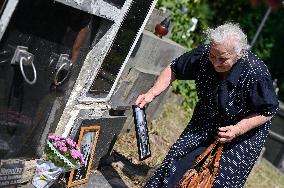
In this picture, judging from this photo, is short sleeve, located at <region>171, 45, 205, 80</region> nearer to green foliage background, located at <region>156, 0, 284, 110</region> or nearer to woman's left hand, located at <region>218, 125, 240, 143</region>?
woman's left hand, located at <region>218, 125, 240, 143</region>

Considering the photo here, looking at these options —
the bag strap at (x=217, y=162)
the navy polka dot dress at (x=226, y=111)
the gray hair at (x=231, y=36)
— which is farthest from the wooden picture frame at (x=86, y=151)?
the gray hair at (x=231, y=36)

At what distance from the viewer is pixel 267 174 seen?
892cm

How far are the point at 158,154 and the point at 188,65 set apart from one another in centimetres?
274

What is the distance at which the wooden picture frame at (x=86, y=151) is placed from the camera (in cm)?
462

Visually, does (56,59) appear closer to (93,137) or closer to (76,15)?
(76,15)

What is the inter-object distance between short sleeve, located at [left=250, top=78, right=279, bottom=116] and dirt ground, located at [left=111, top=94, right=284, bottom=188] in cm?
219

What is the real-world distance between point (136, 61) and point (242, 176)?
2471 millimetres

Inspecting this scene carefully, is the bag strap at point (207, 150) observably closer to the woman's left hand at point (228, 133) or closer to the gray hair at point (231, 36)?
the woman's left hand at point (228, 133)

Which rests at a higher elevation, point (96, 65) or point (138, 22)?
point (138, 22)

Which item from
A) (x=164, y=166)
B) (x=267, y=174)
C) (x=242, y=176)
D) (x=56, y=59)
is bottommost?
(x=267, y=174)

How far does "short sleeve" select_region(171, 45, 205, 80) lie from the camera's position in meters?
4.12

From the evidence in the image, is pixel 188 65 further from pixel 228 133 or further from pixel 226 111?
pixel 228 133

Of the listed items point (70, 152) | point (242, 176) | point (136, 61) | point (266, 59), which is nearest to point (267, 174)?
point (136, 61)

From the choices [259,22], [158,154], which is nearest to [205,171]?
[158,154]
